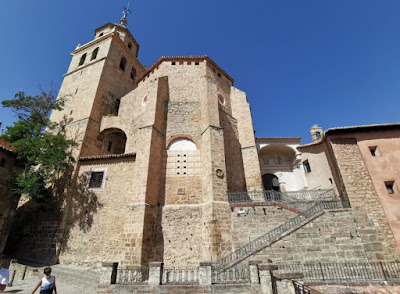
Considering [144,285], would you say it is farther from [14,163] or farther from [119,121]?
[14,163]

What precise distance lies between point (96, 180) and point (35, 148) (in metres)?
3.99

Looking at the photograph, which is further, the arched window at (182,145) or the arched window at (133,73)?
the arched window at (133,73)

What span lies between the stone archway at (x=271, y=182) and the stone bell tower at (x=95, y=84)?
14814 millimetres

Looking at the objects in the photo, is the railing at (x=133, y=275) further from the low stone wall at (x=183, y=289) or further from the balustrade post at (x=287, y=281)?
the balustrade post at (x=287, y=281)

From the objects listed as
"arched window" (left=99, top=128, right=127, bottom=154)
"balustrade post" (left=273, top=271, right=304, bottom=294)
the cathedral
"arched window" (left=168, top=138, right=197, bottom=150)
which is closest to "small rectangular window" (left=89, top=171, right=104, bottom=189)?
the cathedral

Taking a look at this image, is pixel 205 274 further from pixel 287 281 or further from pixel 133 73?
pixel 133 73

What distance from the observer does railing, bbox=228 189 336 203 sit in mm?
11898

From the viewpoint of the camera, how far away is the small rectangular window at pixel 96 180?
509 inches

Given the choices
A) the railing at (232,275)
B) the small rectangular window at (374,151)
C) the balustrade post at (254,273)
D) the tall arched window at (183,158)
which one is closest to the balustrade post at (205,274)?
the railing at (232,275)

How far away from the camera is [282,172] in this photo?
18.5 meters

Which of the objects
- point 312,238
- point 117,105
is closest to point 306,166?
point 312,238

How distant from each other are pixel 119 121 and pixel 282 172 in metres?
15.2

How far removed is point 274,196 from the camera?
493 inches

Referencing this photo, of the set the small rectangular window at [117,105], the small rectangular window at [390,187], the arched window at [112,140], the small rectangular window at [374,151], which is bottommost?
the small rectangular window at [390,187]
